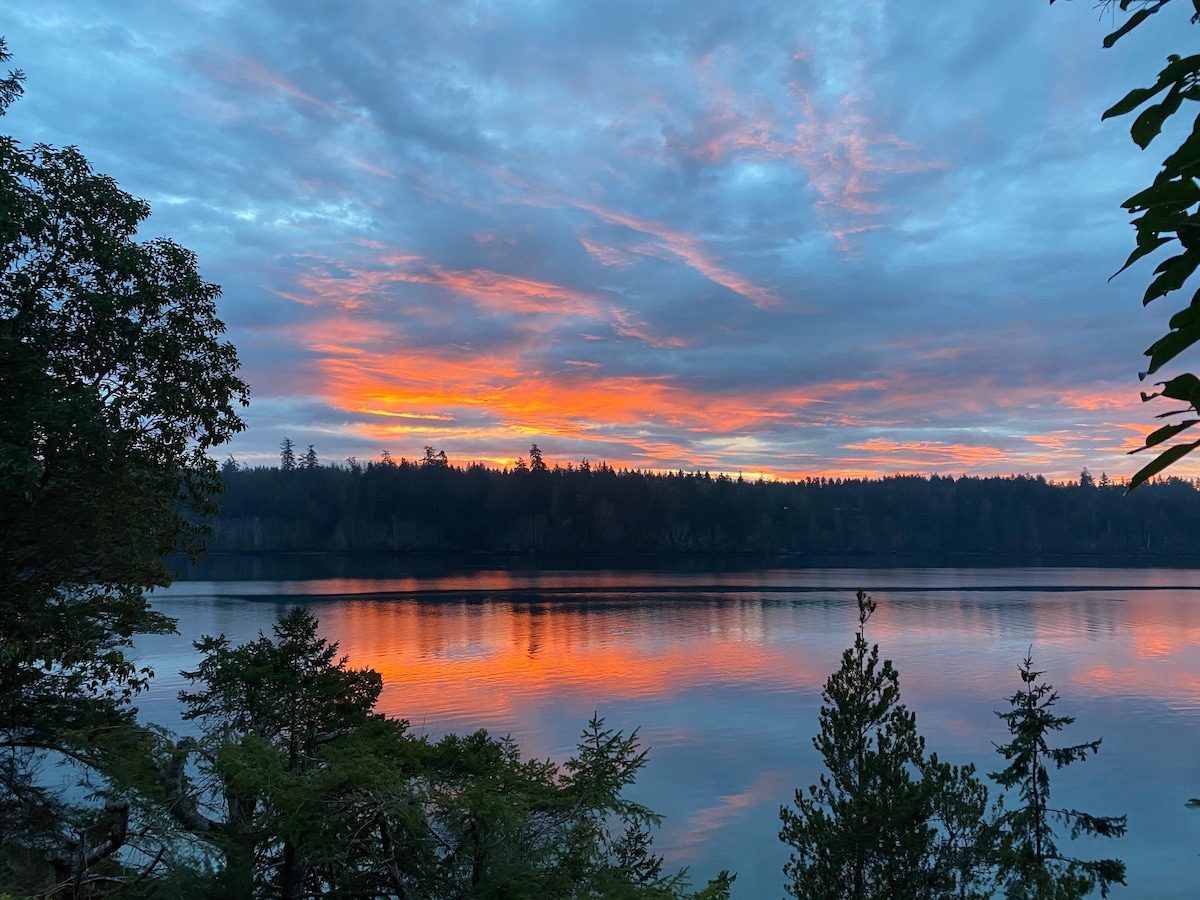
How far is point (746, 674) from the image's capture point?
129ft

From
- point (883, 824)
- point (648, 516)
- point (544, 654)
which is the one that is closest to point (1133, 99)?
point (883, 824)

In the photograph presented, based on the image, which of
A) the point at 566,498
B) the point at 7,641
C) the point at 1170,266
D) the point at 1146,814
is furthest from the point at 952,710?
the point at 566,498

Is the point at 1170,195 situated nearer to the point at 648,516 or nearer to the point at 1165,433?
the point at 1165,433

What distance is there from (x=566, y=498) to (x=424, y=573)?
47.5 metres

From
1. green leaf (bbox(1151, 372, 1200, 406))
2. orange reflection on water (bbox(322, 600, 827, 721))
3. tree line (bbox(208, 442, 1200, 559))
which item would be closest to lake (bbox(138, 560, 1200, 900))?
orange reflection on water (bbox(322, 600, 827, 721))

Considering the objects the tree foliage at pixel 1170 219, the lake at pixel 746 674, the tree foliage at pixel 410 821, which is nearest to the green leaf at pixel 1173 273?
the tree foliage at pixel 1170 219

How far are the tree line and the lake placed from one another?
5836 cm

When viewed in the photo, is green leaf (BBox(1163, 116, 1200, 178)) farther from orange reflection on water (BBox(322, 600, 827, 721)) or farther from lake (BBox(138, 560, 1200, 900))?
orange reflection on water (BBox(322, 600, 827, 721))

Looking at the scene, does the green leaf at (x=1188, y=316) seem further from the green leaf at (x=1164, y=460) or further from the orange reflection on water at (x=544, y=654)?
the orange reflection on water at (x=544, y=654)

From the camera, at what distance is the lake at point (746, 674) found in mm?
22531

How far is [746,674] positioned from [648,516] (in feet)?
357

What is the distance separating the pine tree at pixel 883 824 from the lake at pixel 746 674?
24.1 feet

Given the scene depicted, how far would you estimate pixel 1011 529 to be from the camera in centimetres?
15688

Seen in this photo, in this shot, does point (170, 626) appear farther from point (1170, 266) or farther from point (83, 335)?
point (1170, 266)
